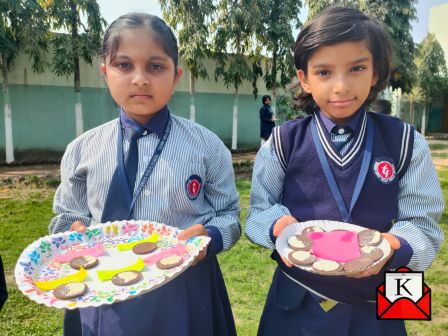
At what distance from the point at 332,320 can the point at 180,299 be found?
494mm

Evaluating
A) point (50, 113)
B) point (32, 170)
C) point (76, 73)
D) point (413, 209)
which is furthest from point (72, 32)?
point (413, 209)

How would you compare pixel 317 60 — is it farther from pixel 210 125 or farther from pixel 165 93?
pixel 210 125

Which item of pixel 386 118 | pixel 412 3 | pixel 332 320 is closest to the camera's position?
pixel 332 320

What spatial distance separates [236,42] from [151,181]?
34.4 ft

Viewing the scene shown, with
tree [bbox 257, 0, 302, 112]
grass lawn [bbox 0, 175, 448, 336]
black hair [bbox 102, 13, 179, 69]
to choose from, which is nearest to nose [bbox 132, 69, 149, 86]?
black hair [bbox 102, 13, 179, 69]

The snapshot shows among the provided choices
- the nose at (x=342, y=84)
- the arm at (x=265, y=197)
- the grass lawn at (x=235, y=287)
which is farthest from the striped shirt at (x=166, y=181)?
the grass lawn at (x=235, y=287)

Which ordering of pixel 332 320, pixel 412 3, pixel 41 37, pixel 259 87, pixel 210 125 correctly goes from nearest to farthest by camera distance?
pixel 332 320, pixel 41 37, pixel 210 125, pixel 259 87, pixel 412 3

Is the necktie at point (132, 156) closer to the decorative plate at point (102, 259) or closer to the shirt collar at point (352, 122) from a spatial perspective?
the decorative plate at point (102, 259)

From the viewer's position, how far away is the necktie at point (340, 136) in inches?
56.0

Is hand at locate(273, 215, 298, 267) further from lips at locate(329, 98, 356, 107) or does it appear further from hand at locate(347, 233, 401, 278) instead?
lips at locate(329, 98, 356, 107)

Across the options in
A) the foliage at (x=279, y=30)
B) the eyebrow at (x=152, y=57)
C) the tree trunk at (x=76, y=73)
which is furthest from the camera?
the foliage at (x=279, y=30)

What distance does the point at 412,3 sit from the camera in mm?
14727

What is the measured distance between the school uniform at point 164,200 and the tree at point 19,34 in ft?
25.2

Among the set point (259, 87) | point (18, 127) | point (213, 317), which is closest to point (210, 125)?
point (259, 87)
